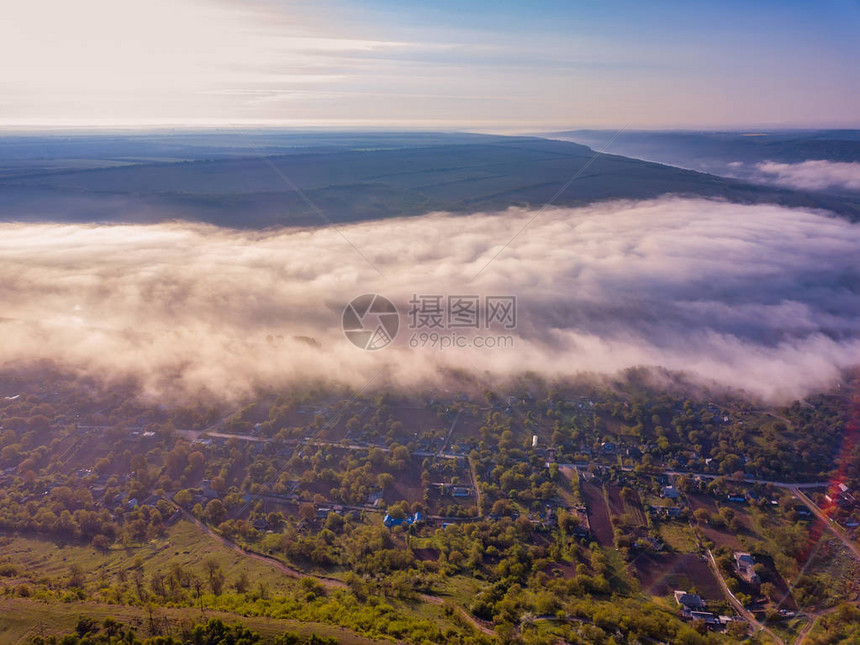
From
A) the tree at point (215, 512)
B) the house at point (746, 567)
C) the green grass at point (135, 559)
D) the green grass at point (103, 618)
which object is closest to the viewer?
the green grass at point (103, 618)

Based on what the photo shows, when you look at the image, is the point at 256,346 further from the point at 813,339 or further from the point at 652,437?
the point at 813,339

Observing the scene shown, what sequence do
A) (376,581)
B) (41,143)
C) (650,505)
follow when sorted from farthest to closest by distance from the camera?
1. (41,143)
2. (650,505)
3. (376,581)

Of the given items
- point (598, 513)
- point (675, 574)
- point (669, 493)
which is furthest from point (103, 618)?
point (669, 493)

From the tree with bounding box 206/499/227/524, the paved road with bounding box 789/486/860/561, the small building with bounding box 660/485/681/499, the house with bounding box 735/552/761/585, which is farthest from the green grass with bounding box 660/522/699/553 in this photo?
the tree with bounding box 206/499/227/524

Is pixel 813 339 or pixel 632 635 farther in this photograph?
pixel 813 339

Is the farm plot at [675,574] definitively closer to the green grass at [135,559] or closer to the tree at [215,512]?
the green grass at [135,559]

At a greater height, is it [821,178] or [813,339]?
[821,178]

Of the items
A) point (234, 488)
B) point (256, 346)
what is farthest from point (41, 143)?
point (234, 488)

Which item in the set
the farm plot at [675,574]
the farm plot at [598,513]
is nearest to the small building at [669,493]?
the farm plot at [598,513]
